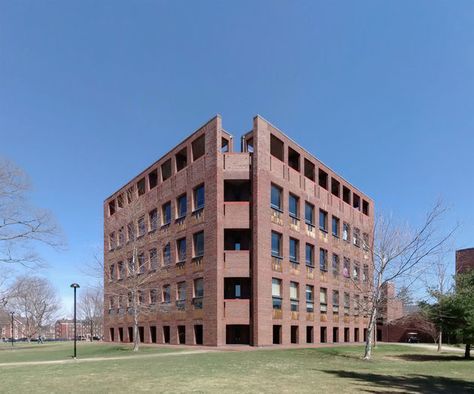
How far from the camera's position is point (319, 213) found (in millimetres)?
41156

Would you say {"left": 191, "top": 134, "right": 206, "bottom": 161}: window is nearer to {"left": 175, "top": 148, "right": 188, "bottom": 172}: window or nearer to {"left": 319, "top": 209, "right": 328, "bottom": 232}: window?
{"left": 175, "top": 148, "right": 188, "bottom": 172}: window

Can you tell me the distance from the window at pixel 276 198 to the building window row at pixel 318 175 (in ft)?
9.09

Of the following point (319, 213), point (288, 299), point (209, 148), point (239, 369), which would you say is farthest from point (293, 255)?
point (239, 369)

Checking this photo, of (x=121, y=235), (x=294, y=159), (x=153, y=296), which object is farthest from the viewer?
(x=121, y=235)

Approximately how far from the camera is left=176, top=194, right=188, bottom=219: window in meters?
36.8

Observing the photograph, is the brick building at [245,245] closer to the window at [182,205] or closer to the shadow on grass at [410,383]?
the window at [182,205]

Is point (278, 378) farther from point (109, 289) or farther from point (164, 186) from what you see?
point (109, 289)

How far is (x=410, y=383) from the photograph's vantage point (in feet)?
44.6

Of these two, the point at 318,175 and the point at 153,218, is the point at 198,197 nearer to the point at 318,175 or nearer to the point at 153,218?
the point at 153,218

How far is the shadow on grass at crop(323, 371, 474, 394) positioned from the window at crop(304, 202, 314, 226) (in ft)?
75.4

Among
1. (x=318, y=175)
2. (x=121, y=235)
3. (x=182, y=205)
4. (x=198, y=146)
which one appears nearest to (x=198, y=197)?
(x=182, y=205)

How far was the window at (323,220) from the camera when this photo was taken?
1641 inches

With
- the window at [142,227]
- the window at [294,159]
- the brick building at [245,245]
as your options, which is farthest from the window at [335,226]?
the window at [142,227]

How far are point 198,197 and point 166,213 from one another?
6283mm
